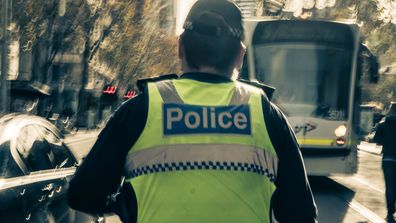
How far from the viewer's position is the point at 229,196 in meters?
2.10

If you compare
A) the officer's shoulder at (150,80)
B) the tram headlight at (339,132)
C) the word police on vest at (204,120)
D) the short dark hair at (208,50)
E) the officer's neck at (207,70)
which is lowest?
the tram headlight at (339,132)

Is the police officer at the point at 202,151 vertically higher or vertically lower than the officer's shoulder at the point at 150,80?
lower

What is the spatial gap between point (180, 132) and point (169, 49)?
215 feet

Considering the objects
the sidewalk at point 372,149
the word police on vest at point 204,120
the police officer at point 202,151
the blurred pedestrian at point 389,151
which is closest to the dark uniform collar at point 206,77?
the police officer at point 202,151

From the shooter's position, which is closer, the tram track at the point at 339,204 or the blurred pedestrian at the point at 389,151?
the blurred pedestrian at the point at 389,151

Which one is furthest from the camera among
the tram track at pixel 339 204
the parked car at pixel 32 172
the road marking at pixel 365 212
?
the road marking at pixel 365 212

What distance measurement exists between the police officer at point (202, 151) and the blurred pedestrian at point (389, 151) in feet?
26.9

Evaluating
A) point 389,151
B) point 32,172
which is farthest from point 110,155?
point 389,151

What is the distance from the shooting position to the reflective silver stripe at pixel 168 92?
7.37ft

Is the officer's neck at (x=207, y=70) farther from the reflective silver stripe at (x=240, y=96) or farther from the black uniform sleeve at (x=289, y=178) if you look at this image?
the black uniform sleeve at (x=289, y=178)

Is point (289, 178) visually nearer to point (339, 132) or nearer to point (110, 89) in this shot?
point (339, 132)

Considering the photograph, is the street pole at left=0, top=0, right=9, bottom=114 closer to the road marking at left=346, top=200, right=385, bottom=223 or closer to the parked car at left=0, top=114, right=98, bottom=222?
the road marking at left=346, top=200, right=385, bottom=223

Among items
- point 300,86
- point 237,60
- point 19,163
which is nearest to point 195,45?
point 237,60

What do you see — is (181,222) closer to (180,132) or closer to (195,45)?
(180,132)
